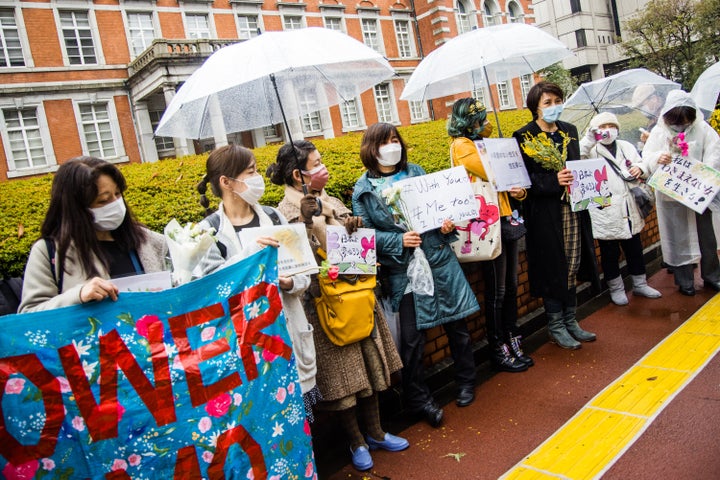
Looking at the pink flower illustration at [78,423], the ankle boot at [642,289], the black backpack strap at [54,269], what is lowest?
the ankle boot at [642,289]

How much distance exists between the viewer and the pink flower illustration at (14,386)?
190 centimetres

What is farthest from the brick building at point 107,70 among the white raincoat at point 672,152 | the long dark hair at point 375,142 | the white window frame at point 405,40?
the long dark hair at point 375,142

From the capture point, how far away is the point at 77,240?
225 cm

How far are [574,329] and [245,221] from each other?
312cm

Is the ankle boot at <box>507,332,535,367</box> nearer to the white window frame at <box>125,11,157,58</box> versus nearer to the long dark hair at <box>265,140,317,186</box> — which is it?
the long dark hair at <box>265,140,317,186</box>

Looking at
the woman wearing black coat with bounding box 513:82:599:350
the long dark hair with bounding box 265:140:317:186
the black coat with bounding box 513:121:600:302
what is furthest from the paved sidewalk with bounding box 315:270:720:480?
the long dark hair with bounding box 265:140:317:186

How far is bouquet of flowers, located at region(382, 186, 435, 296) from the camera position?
3354mm

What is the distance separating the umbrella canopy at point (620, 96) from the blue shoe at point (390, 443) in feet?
11.2

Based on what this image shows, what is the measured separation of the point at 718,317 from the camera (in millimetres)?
4391

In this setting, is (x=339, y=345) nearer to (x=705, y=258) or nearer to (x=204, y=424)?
(x=204, y=424)

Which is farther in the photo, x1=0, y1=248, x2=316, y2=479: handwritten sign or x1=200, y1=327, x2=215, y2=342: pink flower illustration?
x1=200, y1=327, x2=215, y2=342: pink flower illustration

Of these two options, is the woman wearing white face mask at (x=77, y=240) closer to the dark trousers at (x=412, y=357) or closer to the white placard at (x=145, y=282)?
the white placard at (x=145, y=282)

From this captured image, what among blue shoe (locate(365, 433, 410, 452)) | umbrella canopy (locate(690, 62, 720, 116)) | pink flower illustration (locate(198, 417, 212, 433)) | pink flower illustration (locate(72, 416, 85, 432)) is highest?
umbrella canopy (locate(690, 62, 720, 116))

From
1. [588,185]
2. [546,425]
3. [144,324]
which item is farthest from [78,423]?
[588,185]
